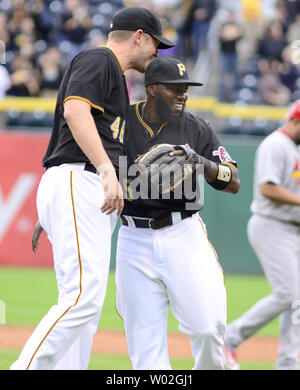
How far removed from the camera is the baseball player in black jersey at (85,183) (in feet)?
12.1

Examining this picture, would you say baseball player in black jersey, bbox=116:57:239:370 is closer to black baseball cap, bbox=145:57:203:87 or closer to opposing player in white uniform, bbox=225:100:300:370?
black baseball cap, bbox=145:57:203:87

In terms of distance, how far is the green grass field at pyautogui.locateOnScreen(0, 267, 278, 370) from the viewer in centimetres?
600

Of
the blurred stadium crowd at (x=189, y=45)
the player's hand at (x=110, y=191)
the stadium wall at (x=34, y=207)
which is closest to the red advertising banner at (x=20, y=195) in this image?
the stadium wall at (x=34, y=207)

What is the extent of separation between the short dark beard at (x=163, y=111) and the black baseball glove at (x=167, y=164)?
259 millimetres

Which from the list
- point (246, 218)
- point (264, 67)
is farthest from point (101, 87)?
point (264, 67)

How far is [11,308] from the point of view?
27.5 ft

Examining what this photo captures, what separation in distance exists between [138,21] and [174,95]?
0.46 meters

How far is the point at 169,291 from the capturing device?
13.1 feet

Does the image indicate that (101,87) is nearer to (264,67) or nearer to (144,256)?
(144,256)

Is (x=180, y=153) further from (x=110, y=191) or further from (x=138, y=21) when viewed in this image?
(x=138, y=21)

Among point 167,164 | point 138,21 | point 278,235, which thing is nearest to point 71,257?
point 167,164
